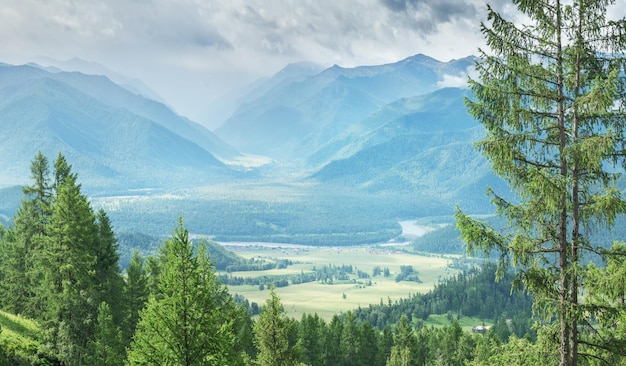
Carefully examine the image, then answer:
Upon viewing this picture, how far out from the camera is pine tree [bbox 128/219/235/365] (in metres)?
20.0

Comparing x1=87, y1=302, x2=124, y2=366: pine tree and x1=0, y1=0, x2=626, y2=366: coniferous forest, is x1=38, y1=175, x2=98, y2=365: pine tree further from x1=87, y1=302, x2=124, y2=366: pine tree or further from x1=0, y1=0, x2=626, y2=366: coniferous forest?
x1=0, y1=0, x2=626, y2=366: coniferous forest

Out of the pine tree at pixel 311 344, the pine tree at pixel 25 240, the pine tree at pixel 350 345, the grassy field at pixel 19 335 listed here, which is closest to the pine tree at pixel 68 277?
the grassy field at pixel 19 335

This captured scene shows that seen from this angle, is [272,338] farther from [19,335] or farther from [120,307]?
[19,335]

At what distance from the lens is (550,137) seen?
18.3 m

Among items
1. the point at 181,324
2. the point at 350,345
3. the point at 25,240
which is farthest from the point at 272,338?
the point at 350,345

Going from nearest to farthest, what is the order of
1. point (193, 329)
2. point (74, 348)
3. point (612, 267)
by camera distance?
point (612, 267) < point (193, 329) < point (74, 348)

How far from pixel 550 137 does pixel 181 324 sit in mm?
14096

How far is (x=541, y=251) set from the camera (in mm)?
17750

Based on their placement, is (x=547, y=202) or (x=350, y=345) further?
(x=350, y=345)

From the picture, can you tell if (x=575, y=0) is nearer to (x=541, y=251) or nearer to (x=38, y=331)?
(x=541, y=251)

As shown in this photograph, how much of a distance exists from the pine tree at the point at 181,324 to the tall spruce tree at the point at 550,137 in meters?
9.56

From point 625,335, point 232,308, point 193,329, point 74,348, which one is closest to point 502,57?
point 625,335

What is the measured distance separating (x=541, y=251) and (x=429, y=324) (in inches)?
5953

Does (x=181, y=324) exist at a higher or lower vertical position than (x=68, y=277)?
lower
